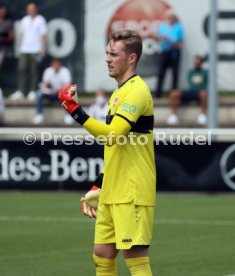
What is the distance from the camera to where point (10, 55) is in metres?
23.5

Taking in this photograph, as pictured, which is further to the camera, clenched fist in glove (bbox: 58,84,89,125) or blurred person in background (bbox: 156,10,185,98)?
blurred person in background (bbox: 156,10,185,98)

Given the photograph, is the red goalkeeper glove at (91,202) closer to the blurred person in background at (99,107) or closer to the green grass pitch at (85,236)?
the green grass pitch at (85,236)

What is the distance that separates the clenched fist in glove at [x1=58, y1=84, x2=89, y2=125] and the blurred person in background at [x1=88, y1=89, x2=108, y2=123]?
44.2 ft

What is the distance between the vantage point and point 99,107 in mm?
21344

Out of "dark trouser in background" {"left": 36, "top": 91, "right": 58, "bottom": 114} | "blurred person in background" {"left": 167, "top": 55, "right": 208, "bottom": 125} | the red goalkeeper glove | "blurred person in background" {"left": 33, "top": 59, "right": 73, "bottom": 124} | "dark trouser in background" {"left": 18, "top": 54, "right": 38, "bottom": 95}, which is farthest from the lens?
"dark trouser in background" {"left": 18, "top": 54, "right": 38, "bottom": 95}

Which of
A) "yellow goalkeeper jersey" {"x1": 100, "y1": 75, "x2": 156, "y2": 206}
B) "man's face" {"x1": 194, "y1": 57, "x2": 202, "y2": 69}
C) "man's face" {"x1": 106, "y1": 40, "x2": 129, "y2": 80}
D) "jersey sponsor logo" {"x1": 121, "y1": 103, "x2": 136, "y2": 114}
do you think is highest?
"man's face" {"x1": 106, "y1": 40, "x2": 129, "y2": 80}

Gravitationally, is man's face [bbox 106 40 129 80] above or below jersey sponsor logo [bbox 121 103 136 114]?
above

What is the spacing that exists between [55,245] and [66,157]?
6.07 m

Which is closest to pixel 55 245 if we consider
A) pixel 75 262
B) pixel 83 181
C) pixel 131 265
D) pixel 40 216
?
pixel 75 262

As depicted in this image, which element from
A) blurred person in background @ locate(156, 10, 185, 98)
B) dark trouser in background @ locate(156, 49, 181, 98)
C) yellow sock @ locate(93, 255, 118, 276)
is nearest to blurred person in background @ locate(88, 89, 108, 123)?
dark trouser in background @ locate(156, 49, 181, 98)

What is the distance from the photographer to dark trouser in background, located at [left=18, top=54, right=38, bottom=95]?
22.8 metres

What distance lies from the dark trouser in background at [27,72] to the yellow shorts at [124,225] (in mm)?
15284

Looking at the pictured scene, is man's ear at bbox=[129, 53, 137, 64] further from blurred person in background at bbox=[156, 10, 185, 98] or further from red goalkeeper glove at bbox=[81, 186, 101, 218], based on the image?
blurred person in background at bbox=[156, 10, 185, 98]

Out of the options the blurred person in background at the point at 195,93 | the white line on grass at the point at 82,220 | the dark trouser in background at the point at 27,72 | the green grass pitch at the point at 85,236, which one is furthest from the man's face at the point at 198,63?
the white line on grass at the point at 82,220
